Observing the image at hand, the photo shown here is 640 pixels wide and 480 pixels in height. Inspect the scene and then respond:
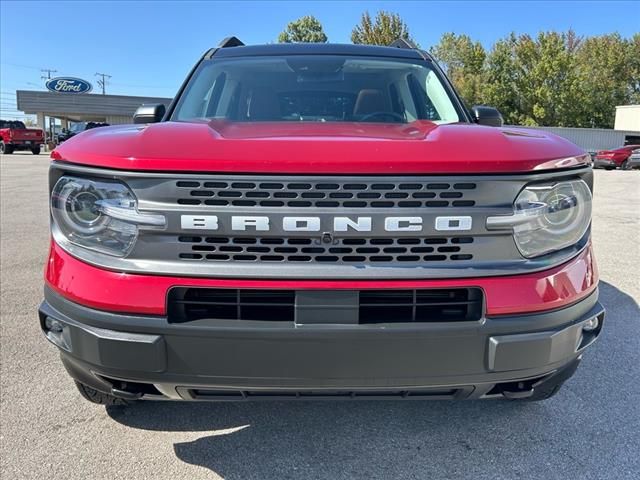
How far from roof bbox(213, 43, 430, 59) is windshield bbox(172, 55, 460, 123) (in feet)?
0.21

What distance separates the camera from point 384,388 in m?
1.75

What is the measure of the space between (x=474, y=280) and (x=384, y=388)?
0.48 metres

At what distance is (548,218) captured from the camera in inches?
71.0

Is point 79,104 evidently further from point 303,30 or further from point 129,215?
point 129,215

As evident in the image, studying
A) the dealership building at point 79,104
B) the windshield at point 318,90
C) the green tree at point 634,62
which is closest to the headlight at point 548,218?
the windshield at point 318,90

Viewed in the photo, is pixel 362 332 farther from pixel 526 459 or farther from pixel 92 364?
pixel 526 459

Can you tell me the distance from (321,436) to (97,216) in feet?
4.69

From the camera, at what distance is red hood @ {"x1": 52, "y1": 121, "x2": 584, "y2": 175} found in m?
1.66

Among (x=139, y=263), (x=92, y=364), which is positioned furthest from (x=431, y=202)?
(x=92, y=364)

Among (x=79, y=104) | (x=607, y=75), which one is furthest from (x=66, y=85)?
(x=607, y=75)

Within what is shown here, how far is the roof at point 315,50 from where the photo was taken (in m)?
3.38

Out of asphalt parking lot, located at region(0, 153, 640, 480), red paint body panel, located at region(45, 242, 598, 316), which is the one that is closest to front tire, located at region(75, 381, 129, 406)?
asphalt parking lot, located at region(0, 153, 640, 480)

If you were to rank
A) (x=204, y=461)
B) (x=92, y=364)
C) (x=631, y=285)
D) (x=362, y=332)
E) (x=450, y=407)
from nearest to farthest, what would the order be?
(x=362, y=332) < (x=92, y=364) < (x=204, y=461) < (x=450, y=407) < (x=631, y=285)

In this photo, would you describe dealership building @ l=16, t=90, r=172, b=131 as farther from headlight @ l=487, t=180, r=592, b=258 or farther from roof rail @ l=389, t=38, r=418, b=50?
headlight @ l=487, t=180, r=592, b=258
